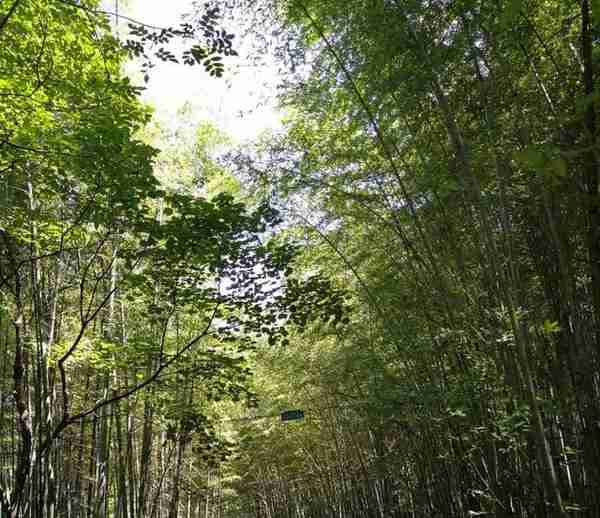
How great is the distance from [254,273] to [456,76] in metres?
2.36

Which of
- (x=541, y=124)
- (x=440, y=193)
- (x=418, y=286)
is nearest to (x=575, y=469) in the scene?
(x=418, y=286)

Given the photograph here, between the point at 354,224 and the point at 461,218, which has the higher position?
the point at 354,224

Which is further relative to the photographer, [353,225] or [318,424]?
[318,424]

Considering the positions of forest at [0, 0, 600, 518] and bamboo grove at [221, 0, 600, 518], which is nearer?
forest at [0, 0, 600, 518]

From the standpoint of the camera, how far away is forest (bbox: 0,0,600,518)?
264 centimetres

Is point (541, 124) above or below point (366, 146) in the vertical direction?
below

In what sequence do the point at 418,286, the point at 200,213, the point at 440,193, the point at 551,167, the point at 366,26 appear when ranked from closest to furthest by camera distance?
the point at 551,167 < the point at 200,213 < the point at 366,26 < the point at 440,193 < the point at 418,286

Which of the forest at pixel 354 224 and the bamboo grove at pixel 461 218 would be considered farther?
the bamboo grove at pixel 461 218

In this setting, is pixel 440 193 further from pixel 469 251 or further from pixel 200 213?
pixel 200 213

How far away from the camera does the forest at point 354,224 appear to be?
264 cm

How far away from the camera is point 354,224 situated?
4.99 metres

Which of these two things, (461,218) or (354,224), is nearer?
(461,218)

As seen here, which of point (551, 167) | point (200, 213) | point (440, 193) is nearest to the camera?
point (551, 167)

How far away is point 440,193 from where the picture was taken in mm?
3721
